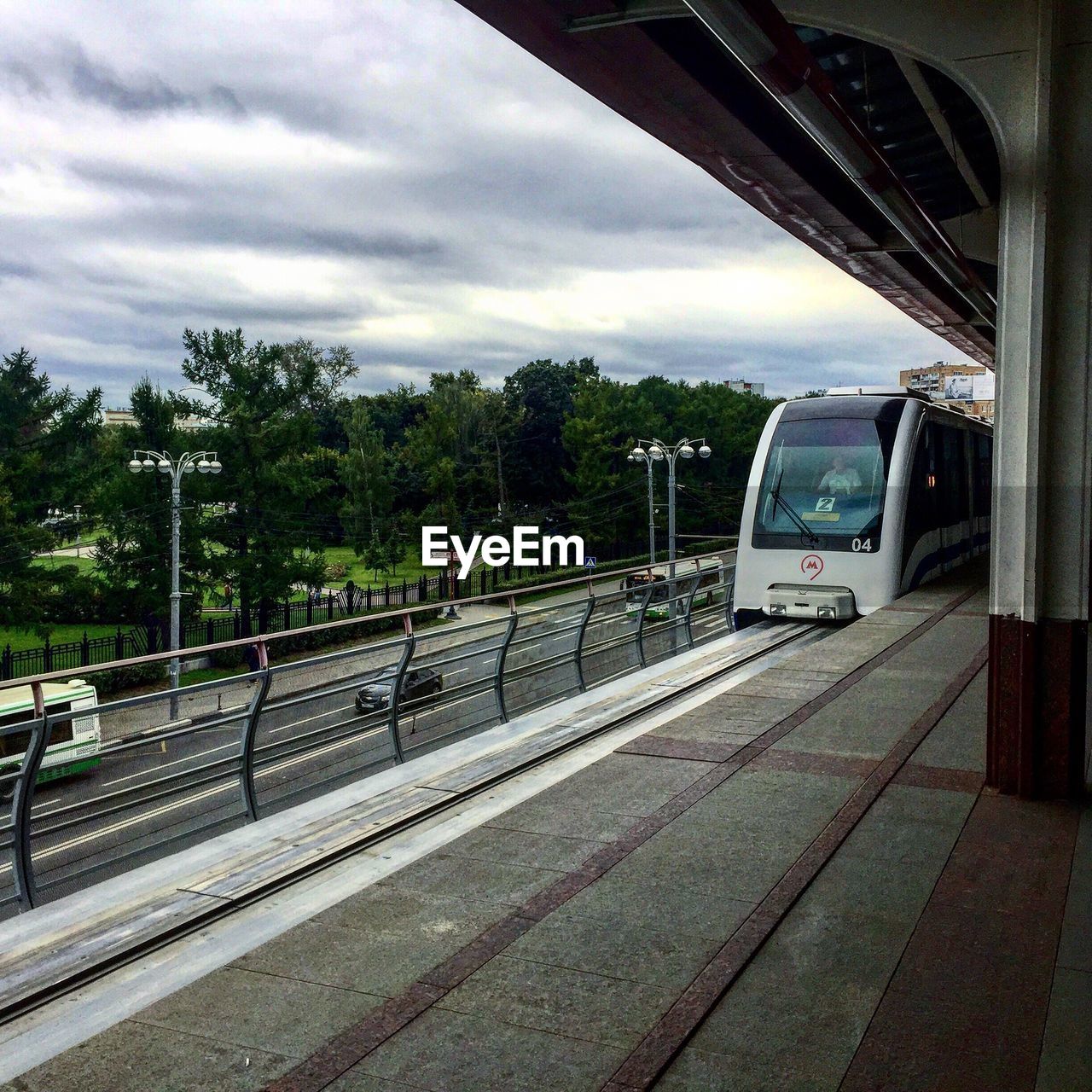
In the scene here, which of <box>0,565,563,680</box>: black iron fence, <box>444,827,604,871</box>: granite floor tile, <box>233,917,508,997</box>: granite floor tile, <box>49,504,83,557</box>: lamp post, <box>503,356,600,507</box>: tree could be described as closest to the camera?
<box>233,917,508,997</box>: granite floor tile

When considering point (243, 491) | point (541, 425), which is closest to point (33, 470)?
point (243, 491)

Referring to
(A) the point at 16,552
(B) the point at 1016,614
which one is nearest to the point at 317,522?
(A) the point at 16,552

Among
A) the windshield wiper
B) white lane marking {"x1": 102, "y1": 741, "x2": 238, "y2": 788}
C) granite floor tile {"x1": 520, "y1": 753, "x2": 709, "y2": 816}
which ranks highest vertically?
the windshield wiper

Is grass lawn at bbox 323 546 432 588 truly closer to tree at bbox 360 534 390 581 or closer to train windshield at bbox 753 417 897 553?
tree at bbox 360 534 390 581

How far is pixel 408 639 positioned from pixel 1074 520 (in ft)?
13.4

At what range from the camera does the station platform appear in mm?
3443

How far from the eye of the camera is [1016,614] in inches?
238

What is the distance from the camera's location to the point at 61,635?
4284 centimetres

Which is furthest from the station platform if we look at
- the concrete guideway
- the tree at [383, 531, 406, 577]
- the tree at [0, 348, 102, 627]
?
the tree at [383, 531, 406, 577]

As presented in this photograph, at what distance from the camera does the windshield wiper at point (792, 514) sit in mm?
14219

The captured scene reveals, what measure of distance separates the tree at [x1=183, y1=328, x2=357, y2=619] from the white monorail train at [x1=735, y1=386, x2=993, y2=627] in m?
27.5

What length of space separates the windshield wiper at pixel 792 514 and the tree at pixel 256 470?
2758 cm

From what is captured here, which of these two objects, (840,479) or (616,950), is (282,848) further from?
(840,479)

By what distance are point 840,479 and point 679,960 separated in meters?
10.9
